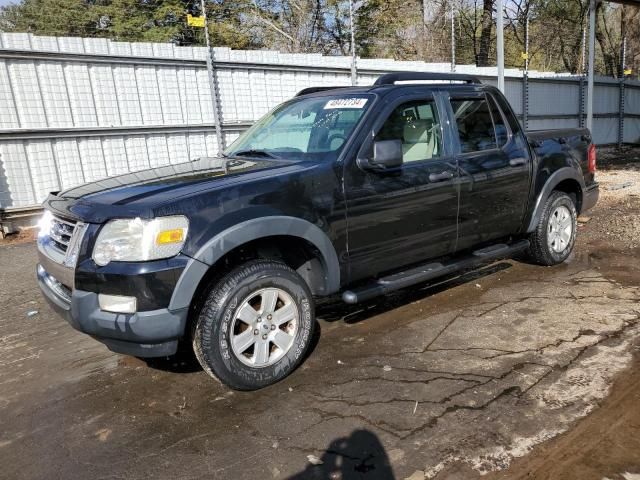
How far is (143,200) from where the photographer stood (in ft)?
9.82

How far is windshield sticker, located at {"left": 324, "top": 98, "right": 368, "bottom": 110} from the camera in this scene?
3.94m

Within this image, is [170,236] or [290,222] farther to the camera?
[290,222]

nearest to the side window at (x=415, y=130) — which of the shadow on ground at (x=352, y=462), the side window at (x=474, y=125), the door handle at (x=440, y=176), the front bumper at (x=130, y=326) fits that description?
the door handle at (x=440, y=176)

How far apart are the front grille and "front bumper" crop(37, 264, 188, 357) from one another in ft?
1.20

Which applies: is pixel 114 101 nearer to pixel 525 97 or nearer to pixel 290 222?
pixel 290 222

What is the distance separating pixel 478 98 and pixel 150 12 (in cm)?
1566

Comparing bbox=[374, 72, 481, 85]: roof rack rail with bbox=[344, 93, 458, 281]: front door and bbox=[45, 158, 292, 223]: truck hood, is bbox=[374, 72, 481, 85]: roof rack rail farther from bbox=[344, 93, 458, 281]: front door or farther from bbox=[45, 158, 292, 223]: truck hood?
bbox=[45, 158, 292, 223]: truck hood

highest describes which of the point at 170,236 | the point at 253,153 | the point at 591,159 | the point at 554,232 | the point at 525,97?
the point at 525,97

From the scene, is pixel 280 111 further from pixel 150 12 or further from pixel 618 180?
pixel 150 12

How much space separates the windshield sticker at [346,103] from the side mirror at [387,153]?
18.9 inches

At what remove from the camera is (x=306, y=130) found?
4078 mm

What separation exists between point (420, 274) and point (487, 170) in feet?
3.94

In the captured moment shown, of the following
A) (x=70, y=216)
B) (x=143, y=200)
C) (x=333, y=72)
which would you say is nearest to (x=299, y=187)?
(x=143, y=200)

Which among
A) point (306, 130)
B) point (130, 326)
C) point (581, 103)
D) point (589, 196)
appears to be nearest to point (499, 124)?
point (589, 196)
